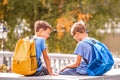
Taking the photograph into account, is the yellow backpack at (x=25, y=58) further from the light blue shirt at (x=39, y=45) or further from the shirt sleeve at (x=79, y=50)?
the shirt sleeve at (x=79, y=50)

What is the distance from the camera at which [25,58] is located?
638 centimetres

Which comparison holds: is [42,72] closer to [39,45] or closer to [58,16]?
[39,45]

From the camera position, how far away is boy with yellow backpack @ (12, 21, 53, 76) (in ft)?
21.0

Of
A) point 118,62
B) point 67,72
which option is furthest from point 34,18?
point 67,72

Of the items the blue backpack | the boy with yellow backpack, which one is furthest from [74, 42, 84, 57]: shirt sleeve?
the boy with yellow backpack

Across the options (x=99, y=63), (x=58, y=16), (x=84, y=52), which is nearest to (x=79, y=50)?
(x=84, y=52)

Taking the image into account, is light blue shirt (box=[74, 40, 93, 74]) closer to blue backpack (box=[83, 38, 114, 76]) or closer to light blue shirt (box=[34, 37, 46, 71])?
blue backpack (box=[83, 38, 114, 76])

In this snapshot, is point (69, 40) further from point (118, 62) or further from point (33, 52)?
point (33, 52)

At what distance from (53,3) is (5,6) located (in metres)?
1.54

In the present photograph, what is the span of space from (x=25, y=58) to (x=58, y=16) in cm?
963

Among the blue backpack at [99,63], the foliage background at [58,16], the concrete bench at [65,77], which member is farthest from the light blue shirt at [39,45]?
the foliage background at [58,16]

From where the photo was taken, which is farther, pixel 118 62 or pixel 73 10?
pixel 73 10

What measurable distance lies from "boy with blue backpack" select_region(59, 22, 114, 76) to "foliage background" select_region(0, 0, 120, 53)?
7.88 meters

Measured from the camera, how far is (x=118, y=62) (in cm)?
958
